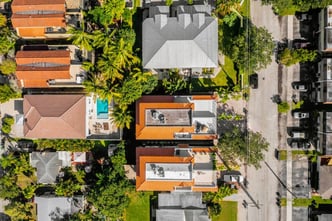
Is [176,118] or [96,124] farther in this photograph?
[96,124]

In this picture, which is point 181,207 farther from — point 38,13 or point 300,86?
point 38,13

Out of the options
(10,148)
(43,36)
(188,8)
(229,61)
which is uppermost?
(188,8)

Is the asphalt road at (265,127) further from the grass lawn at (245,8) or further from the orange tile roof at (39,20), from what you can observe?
the orange tile roof at (39,20)

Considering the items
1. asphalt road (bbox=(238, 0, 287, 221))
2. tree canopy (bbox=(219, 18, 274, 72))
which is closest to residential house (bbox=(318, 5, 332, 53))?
asphalt road (bbox=(238, 0, 287, 221))

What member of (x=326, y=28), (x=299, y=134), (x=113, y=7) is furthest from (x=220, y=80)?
(x=113, y=7)

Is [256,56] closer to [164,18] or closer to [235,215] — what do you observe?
[164,18]

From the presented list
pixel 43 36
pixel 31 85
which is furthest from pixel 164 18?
pixel 31 85

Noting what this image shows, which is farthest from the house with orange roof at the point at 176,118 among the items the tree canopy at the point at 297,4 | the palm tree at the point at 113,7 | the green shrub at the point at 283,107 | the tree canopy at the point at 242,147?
the tree canopy at the point at 297,4
